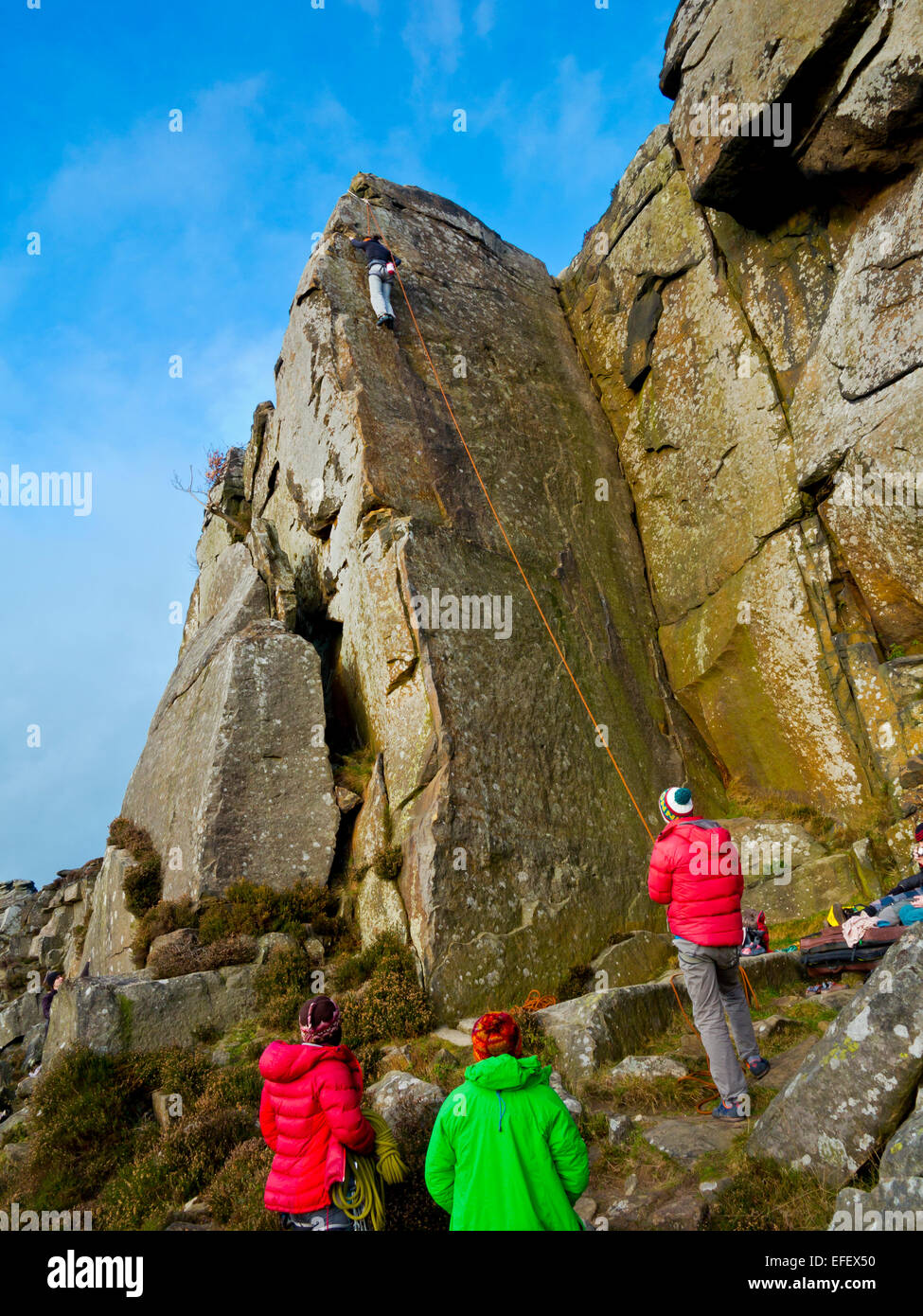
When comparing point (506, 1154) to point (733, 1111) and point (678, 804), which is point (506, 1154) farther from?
point (678, 804)

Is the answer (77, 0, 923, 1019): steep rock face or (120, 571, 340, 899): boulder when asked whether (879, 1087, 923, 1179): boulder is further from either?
(120, 571, 340, 899): boulder

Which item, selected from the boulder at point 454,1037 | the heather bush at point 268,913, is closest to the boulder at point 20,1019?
the heather bush at point 268,913

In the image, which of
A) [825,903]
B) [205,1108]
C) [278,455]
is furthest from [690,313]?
[205,1108]

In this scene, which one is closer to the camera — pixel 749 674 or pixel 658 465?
pixel 749 674

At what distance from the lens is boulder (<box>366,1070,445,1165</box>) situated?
6.46 m

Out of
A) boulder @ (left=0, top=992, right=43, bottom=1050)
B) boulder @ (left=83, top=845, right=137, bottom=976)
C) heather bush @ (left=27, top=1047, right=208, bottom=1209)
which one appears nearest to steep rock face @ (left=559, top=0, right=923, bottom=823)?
heather bush @ (left=27, top=1047, right=208, bottom=1209)

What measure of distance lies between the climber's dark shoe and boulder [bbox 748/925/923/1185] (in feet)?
3.01

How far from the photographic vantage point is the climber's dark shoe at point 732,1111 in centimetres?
605

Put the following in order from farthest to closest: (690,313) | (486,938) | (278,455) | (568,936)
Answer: (278,455) < (690,313) < (568,936) < (486,938)

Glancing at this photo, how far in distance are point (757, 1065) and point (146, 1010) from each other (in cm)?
673

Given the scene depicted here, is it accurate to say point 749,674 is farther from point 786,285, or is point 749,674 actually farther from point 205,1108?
point 205,1108

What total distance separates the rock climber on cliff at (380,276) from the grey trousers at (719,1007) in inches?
517
